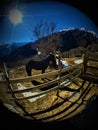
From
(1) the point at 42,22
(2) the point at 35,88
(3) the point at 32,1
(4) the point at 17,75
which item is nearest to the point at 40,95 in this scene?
(2) the point at 35,88

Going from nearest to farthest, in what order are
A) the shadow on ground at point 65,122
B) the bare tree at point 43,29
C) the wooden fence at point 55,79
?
the bare tree at point 43,29
the wooden fence at point 55,79
the shadow on ground at point 65,122

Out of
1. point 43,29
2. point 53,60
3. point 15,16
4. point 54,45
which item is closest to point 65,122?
point 53,60

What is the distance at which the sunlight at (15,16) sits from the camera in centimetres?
256

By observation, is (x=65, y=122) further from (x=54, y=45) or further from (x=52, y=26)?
(x=52, y=26)

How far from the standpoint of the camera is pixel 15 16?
2.59 m

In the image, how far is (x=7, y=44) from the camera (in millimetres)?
2617

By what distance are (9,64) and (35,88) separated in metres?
0.43

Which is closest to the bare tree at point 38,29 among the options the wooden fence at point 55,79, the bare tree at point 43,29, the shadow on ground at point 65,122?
the bare tree at point 43,29

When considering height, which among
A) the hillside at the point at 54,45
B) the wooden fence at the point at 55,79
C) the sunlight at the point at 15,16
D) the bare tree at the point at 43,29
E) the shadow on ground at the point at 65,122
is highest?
the sunlight at the point at 15,16

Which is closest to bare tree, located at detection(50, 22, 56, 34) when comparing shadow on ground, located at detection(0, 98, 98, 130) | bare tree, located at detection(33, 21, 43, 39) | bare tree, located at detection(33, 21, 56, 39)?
bare tree, located at detection(33, 21, 56, 39)

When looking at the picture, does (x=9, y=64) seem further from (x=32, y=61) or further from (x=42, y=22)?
(x=42, y=22)

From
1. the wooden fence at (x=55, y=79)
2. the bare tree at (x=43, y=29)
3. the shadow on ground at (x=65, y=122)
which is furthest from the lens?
the shadow on ground at (x=65, y=122)

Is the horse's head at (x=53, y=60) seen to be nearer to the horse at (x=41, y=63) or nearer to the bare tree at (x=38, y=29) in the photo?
the horse at (x=41, y=63)

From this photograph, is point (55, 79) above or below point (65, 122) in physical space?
above
